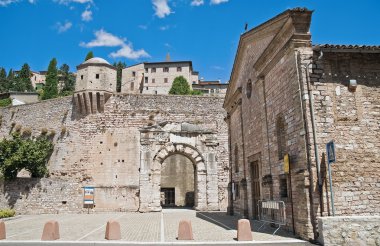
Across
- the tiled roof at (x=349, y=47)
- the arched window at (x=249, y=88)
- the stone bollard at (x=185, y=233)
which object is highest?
the arched window at (x=249, y=88)

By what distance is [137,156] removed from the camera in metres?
24.3

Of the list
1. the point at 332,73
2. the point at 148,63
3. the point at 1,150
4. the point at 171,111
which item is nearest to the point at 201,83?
the point at 148,63

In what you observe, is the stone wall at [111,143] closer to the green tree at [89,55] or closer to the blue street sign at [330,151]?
the blue street sign at [330,151]

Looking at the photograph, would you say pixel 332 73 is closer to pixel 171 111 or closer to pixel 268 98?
pixel 268 98

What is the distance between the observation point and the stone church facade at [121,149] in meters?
21.8

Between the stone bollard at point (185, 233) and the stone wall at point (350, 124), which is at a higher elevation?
the stone wall at point (350, 124)

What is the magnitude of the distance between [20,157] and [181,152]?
11012 mm

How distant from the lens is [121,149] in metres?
24.4

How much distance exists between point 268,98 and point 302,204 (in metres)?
4.34

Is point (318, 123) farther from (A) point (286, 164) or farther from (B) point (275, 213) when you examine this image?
(B) point (275, 213)

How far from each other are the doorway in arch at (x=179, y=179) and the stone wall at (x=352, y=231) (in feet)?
66.6

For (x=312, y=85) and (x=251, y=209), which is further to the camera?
(x=251, y=209)

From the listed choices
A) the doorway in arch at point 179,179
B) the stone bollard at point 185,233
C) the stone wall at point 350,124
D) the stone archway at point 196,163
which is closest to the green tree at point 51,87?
the doorway in arch at point 179,179

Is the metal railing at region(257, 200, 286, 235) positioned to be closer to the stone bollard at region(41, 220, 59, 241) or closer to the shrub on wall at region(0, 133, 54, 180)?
the stone bollard at region(41, 220, 59, 241)
